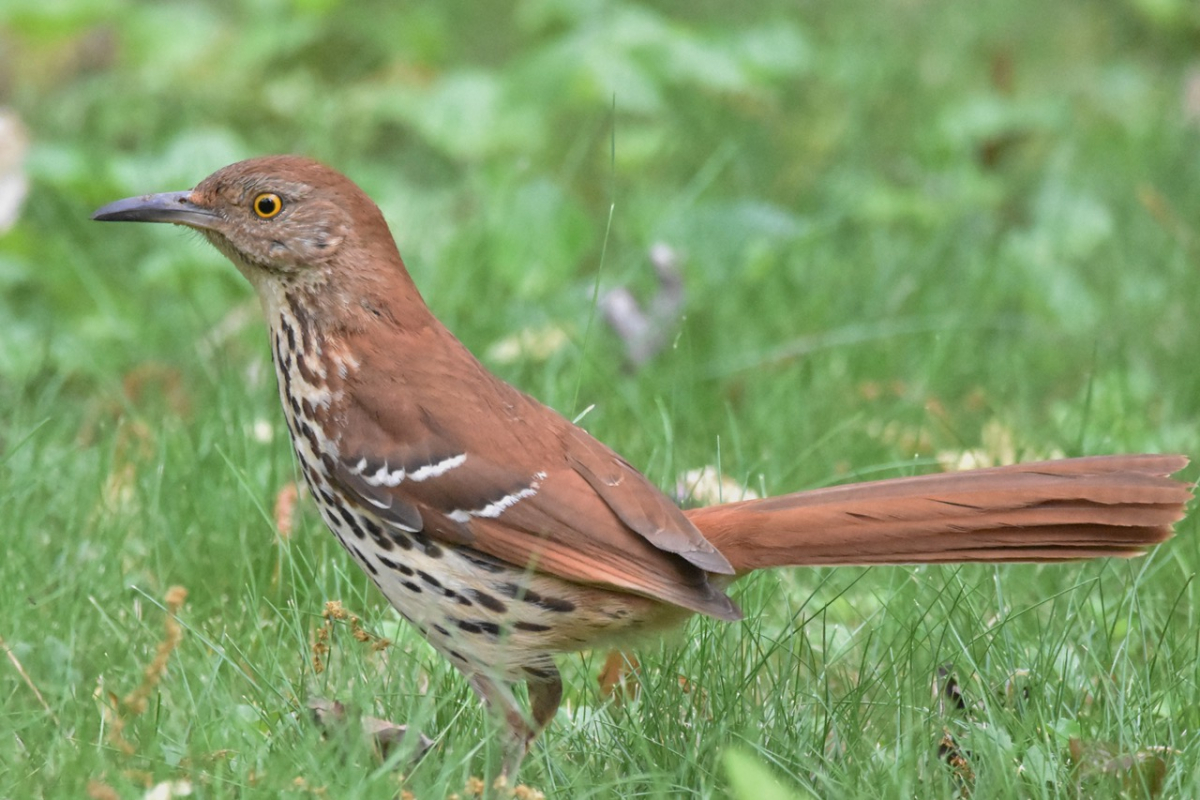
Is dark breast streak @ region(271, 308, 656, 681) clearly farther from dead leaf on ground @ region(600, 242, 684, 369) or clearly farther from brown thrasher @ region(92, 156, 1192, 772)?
dead leaf on ground @ region(600, 242, 684, 369)

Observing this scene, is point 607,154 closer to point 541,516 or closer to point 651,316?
point 651,316

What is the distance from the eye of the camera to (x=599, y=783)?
8.68 ft

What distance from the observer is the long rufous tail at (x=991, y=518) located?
8.86 feet

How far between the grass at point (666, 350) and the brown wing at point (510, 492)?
24 centimetres

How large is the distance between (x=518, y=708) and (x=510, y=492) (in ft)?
1.20

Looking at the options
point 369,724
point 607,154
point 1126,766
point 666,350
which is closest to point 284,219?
point 369,724

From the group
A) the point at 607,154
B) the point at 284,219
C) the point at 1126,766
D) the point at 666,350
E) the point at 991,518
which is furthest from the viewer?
the point at 607,154

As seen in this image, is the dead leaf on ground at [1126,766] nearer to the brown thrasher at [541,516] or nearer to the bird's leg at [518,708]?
the brown thrasher at [541,516]

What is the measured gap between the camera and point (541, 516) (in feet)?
9.20

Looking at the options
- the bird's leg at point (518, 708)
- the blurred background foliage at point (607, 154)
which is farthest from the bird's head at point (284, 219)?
the blurred background foliage at point (607, 154)

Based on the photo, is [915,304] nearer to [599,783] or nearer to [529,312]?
[529,312]

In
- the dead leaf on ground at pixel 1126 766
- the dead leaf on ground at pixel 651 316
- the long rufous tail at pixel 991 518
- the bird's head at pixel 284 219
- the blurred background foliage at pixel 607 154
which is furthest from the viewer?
the blurred background foliage at pixel 607 154

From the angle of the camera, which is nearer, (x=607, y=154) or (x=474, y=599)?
(x=474, y=599)

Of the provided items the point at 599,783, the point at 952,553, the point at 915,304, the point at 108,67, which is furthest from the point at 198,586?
the point at 108,67
